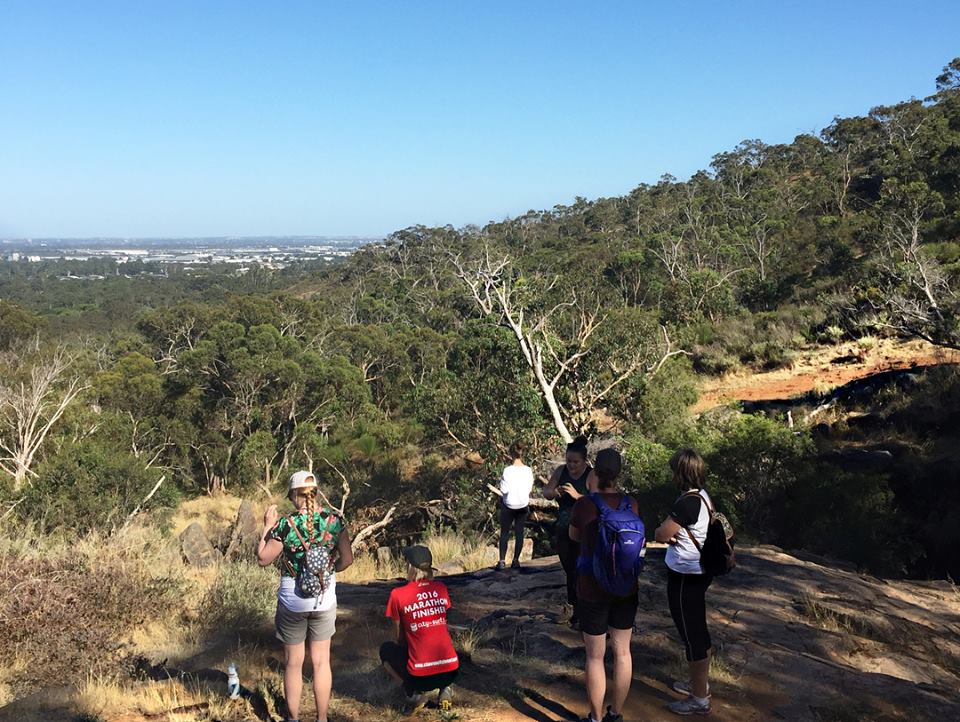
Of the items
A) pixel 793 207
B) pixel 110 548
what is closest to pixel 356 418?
pixel 110 548

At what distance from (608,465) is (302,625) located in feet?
5.56

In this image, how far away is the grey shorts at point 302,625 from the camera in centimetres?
345

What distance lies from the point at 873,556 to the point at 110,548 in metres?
7.75

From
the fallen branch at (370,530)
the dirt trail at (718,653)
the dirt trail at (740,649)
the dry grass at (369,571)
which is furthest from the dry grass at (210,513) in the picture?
the dirt trail at (718,653)

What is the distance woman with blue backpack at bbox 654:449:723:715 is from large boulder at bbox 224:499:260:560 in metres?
10.6

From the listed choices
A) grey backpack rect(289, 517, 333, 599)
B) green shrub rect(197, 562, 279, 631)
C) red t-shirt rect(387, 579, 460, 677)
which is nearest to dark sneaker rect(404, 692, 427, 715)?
red t-shirt rect(387, 579, 460, 677)

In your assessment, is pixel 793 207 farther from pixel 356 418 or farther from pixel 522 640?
pixel 522 640

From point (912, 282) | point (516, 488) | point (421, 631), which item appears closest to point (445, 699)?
point (421, 631)

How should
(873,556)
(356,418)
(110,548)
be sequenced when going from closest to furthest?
(110,548) → (873,556) → (356,418)

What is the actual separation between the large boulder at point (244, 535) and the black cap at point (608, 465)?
1081 cm

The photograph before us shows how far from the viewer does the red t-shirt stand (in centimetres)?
366

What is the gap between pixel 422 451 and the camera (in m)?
19.0

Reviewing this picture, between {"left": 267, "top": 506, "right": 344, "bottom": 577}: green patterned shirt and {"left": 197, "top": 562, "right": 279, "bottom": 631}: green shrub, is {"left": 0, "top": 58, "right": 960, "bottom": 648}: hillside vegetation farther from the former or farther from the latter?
{"left": 267, "top": 506, "right": 344, "bottom": 577}: green patterned shirt

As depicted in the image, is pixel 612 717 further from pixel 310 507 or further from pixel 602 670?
pixel 310 507
